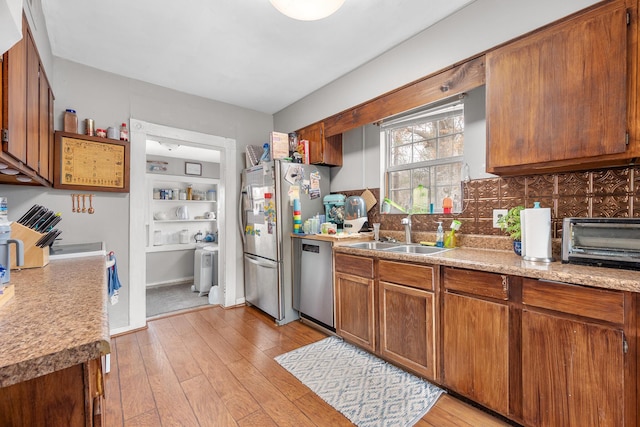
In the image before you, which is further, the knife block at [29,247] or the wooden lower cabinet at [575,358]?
the knife block at [29,247]

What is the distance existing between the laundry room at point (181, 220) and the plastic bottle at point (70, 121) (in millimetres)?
1799

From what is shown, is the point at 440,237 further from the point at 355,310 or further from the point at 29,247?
the point at 29,247

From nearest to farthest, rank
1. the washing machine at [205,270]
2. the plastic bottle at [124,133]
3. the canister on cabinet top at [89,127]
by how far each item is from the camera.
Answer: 1. the canister on cabinet top at [89,127]
2. the plastic bottle at [124,133]
3. the washing machine at [205,270]

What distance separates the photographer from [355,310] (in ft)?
7.73

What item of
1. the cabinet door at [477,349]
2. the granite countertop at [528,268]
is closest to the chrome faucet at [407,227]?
the granite countertop at [528,268]

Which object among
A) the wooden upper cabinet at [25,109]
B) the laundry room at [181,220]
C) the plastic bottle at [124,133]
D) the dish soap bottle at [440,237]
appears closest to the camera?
the wooden upper cabinet at [25,109]

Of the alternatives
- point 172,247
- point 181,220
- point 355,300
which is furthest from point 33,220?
point 181,220

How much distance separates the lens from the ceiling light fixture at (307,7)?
62.5 inches

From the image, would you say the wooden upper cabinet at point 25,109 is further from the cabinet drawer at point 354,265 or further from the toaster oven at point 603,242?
the toaster oven at point 603,242

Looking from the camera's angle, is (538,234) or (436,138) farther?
(436,138)

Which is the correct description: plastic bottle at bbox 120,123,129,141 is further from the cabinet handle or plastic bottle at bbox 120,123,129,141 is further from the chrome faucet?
the cabinet handle

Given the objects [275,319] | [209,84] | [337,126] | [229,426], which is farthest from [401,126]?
[229,426]

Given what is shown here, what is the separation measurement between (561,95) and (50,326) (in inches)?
92.4

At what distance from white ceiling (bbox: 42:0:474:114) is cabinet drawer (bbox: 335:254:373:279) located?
180 cm
